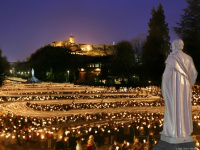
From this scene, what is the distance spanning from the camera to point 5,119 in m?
19.7

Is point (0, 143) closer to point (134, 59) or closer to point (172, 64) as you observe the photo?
point (172, 64)

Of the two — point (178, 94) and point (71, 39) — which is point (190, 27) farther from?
point (71, 39)

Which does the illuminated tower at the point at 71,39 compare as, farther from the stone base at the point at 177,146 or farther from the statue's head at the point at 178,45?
the stone base at the point at 177,146

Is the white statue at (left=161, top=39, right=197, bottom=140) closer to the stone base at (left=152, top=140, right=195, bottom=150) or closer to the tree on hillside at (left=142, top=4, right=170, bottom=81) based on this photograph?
the stone base at (left=152, top=140, right=195, bottom=150)

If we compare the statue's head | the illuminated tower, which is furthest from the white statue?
the illuminated tower

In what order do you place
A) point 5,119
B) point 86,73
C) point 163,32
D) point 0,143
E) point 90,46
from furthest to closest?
1. point 90,46
2. point 86,73
3. point 163,32
4. point 5,119
5. point 0,143

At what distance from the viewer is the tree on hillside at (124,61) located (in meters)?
59.0

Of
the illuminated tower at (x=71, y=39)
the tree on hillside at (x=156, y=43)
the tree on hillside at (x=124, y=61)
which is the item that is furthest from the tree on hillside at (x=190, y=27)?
the illuminated tower at (x=71, y=39)

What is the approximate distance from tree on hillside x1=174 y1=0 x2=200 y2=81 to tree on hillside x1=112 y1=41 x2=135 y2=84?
28.1m

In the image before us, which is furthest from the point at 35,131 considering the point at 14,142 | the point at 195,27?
the point at 195,27

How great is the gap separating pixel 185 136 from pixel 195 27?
975 inches

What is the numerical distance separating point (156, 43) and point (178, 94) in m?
45.1

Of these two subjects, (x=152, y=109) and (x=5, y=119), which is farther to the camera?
(x=152, y=109)

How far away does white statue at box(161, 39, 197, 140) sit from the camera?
6.50m
